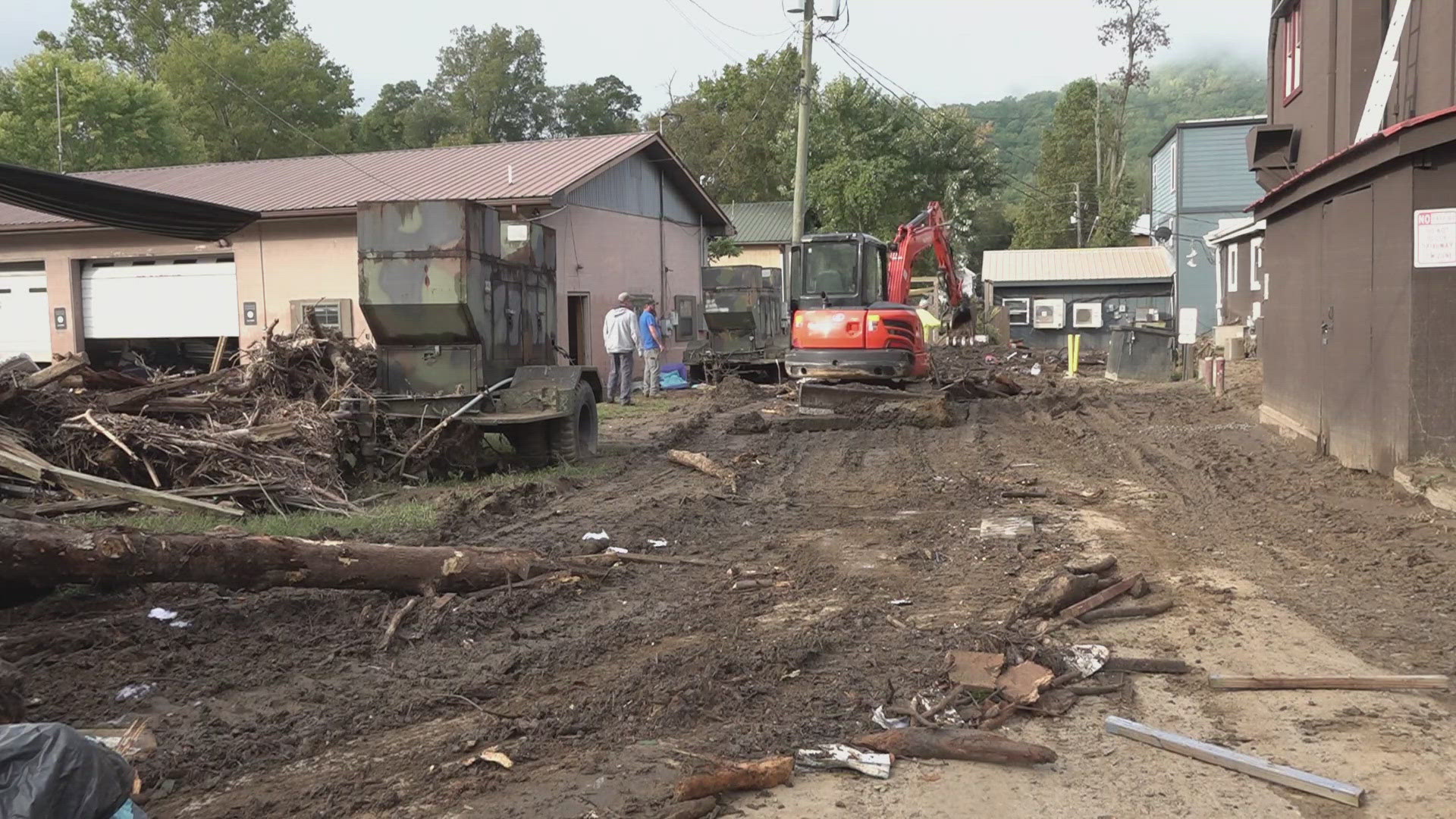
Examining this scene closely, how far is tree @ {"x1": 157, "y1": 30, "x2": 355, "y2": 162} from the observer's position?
5112 cm

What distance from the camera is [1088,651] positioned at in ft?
A: 18.5

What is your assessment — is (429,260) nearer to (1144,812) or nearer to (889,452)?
(889,452)

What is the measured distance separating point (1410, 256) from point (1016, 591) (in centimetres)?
508

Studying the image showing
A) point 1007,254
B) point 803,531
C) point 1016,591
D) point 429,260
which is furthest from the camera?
point 1007,254

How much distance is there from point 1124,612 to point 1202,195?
34473 mm

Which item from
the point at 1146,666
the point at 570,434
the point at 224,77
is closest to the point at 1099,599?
the point at 1146,666

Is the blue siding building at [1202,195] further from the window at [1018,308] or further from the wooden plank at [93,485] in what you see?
the wooden plank at [93,485]

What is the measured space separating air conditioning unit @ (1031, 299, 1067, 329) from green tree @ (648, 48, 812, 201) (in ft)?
50.0

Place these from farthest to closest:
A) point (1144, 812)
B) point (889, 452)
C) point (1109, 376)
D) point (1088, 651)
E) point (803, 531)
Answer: point (1109, 376) → point (889, 452) → point (803, 531) → point (1088, 651) → point (1144, 812)

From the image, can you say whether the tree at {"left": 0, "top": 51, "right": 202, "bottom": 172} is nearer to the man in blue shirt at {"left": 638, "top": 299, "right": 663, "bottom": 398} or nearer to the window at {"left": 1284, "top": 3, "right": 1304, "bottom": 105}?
the man in blue shirt at {"left": 638, "top": 299, "right": 663, "bottom": 398}

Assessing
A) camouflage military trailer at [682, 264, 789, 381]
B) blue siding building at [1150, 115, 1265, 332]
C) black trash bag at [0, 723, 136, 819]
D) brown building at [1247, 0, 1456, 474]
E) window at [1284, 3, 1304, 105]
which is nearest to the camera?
black trash bag at [0, 723, 136, 819]

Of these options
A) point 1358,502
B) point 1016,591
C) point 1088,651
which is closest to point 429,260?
point 1016,591

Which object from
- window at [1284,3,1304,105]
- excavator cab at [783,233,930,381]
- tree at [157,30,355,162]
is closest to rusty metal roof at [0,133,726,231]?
excavator cab at [783,233,930,381]

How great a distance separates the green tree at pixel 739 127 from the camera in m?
54.1
